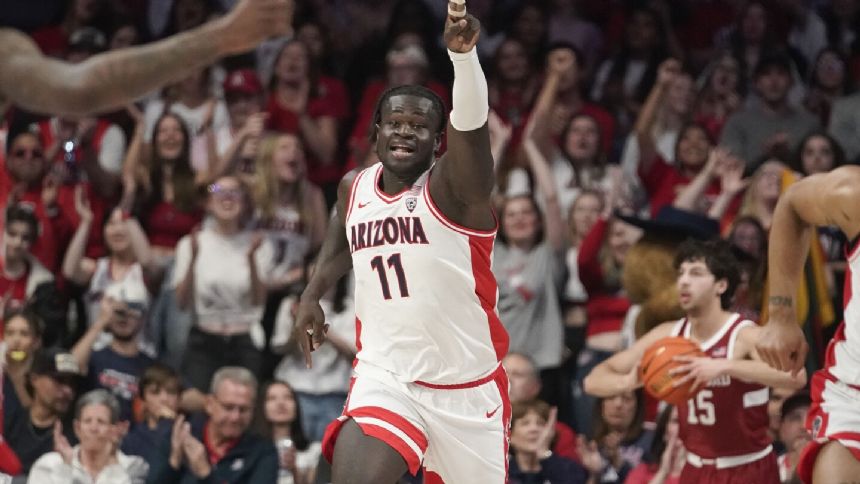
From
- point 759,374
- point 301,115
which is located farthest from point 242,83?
point 759,374

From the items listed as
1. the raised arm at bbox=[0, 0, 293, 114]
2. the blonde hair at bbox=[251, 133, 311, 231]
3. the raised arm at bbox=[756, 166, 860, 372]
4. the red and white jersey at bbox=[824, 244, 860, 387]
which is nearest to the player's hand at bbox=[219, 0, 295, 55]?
the raised arm at bbox=[0, 0, 293, 114]

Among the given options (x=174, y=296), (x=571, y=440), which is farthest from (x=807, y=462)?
(x=174, y=296)

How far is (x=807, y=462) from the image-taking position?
6.34 metres

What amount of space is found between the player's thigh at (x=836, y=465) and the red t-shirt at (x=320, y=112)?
17.4ft

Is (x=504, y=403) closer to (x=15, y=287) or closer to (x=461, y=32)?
(x=461, y=32)

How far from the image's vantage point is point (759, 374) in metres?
7.18

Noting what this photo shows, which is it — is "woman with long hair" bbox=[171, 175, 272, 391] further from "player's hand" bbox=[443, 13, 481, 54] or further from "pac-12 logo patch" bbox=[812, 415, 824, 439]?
"player's hand" bbox=[443, 13, 481, 54]

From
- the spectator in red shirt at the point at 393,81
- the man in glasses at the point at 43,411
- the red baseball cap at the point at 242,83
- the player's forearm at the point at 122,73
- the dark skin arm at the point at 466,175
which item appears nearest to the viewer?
the player's forearm at the point at 122,73

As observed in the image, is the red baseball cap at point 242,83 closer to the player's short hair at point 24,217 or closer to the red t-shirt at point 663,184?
the player's short hair at point 24,217

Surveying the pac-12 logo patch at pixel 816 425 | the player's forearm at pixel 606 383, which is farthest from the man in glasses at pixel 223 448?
the pac-12 logo patch at pixel 816 425

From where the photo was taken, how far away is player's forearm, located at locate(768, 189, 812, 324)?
6242 mm

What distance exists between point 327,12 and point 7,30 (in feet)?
25.5

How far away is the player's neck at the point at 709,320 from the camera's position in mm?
7547

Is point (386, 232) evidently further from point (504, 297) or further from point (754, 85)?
point (754, 85)
